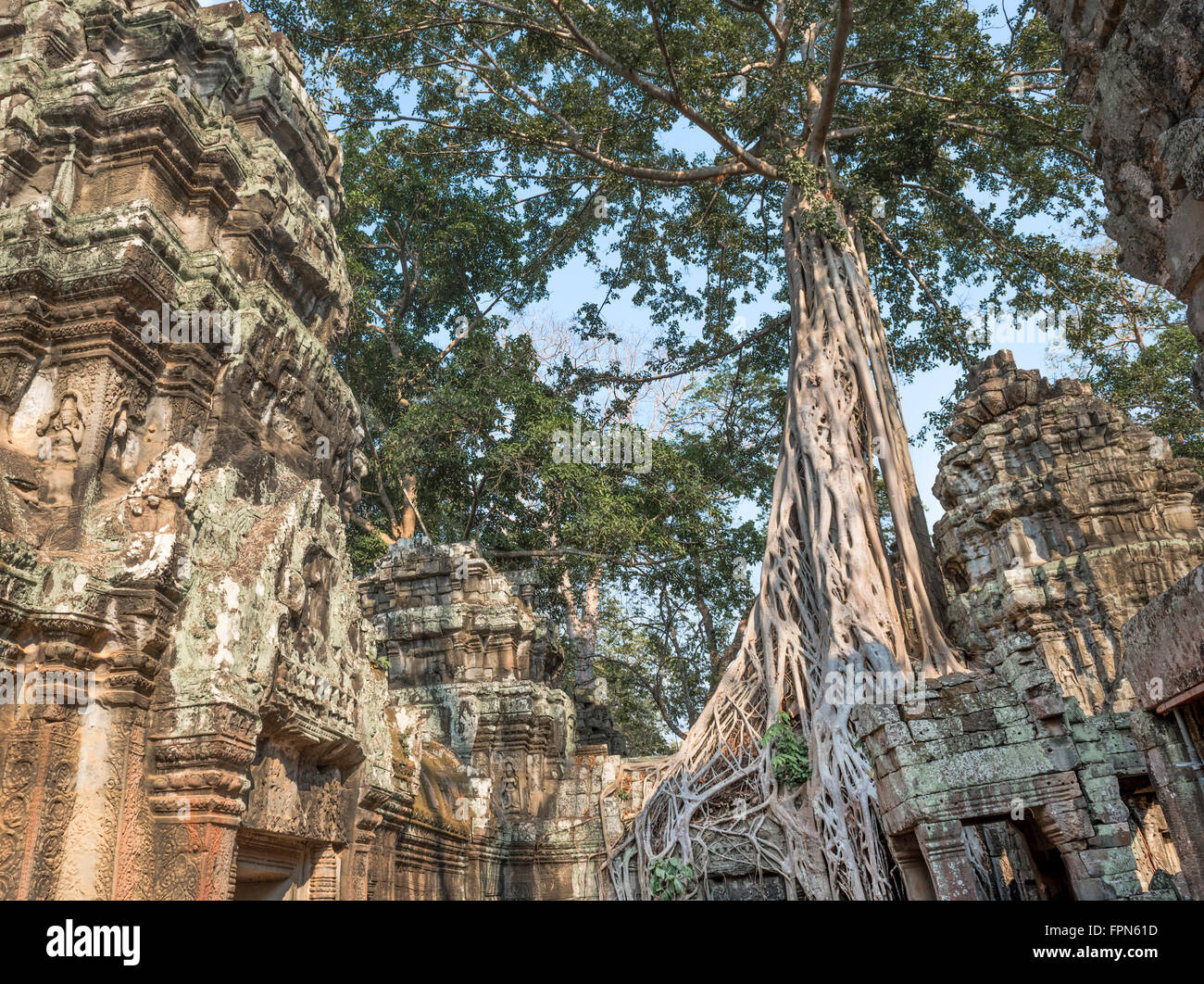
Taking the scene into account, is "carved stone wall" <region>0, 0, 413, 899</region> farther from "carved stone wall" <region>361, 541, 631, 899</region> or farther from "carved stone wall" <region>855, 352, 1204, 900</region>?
"carved stone wall" <region>855, 352, 1204, 900</region>

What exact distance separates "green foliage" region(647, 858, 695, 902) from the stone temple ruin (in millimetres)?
383

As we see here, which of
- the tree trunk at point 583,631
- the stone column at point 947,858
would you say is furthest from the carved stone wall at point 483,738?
the tree trunk at point 583,631

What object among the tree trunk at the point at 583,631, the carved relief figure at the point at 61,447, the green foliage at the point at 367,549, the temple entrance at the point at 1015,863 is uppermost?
the green foliage at the point at 367,549

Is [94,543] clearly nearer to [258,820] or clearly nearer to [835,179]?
[258,820]

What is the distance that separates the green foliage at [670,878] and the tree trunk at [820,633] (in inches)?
3.5

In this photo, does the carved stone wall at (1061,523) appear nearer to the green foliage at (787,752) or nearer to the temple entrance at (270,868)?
the green foliage at (787,752)

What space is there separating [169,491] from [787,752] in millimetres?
5316

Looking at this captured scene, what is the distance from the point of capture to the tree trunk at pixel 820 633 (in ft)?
22.0

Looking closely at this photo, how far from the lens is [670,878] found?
23.4ft

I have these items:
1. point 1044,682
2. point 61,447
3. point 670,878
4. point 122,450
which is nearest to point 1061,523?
point 1044,682

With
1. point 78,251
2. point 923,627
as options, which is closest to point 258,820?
point 78,251

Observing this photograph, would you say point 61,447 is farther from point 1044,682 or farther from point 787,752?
point 787,752

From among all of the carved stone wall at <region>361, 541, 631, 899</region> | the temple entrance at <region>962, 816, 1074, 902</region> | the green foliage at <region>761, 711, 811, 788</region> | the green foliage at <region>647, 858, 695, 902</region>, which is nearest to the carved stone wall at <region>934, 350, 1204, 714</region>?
the temple entrance at <region>962, 816, 1074, 902</region>
